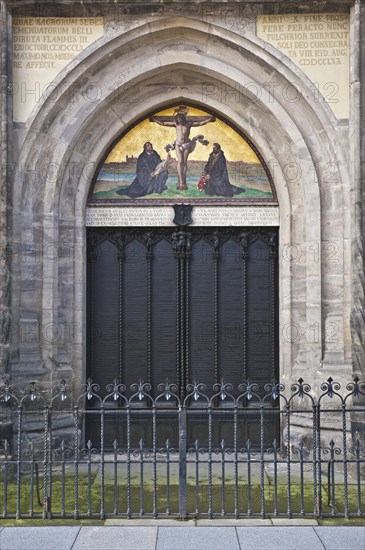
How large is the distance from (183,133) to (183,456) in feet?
16.4

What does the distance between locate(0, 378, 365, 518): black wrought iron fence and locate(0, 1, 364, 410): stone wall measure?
1.80 ft

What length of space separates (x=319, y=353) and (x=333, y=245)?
1.44 m

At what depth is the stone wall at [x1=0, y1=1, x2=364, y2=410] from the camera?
26.2 feet

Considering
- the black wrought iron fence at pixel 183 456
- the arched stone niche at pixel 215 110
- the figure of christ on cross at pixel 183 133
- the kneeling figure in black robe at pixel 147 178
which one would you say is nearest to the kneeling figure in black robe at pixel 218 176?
the figure of christ on cross at pixel 183 133

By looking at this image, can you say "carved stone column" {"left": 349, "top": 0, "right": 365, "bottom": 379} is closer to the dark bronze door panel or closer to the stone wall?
the stone wall

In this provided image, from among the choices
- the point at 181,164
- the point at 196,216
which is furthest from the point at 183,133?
the point at 196,216

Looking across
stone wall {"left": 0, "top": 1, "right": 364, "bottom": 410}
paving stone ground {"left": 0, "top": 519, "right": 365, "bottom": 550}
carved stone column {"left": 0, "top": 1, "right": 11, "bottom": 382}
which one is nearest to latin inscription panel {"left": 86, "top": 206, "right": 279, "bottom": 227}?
stone wall {"left": 0, "top": 1, "right": 364, "bottom": 410}

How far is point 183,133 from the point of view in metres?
9.09

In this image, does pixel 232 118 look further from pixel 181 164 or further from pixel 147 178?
pixel 147 178

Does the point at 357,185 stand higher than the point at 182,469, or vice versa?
the point at 357,185

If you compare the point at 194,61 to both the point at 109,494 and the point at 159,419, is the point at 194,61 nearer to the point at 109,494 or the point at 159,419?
the point at 159,419

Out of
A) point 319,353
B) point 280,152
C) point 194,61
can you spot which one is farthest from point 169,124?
point 319,353

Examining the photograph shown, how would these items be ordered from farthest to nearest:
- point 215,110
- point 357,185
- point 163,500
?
1. point 215,110
2. point 357,185
3. point 163,500

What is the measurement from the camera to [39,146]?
8.35 meters
